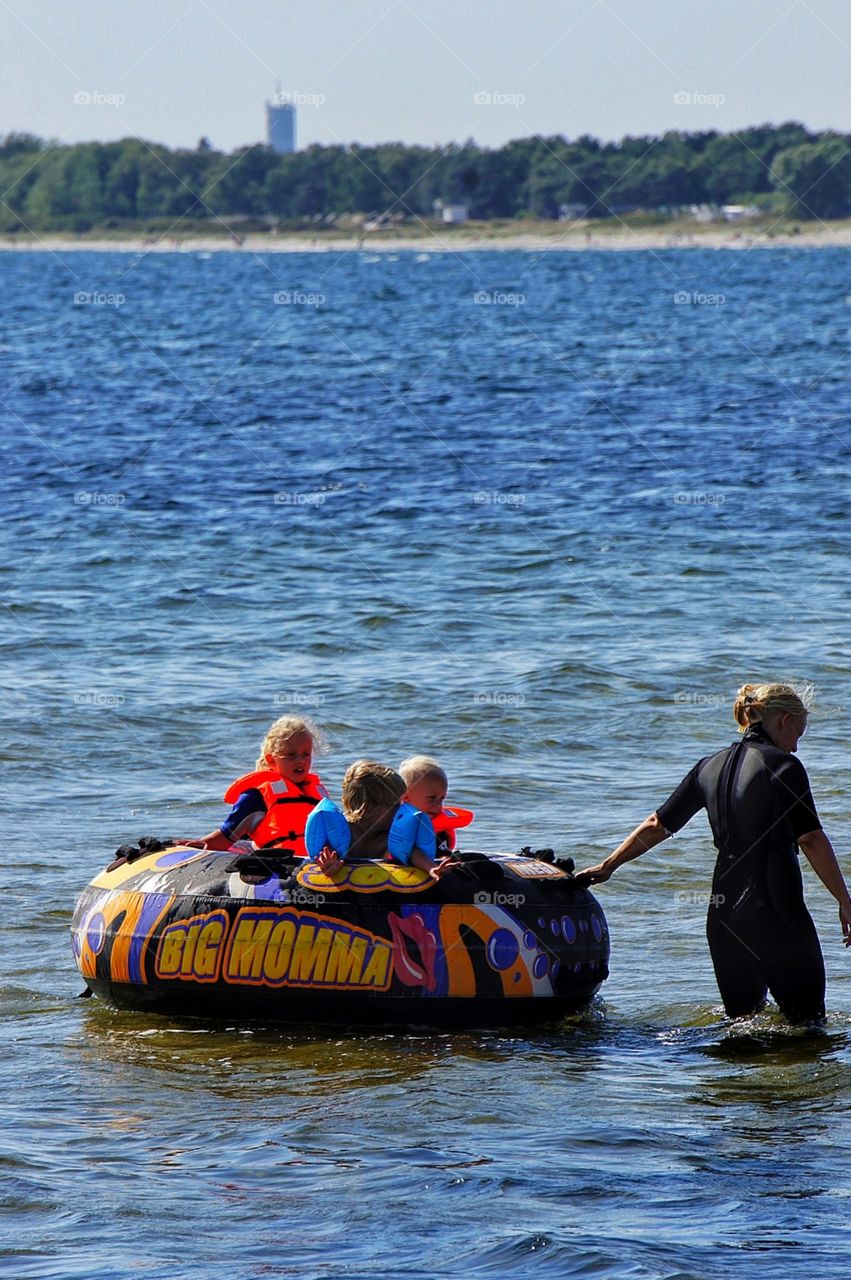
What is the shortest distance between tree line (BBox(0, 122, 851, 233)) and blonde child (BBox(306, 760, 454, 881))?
9649cm

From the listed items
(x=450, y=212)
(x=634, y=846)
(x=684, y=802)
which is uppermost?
(x=450, y=212)

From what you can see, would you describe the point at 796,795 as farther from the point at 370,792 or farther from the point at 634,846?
the point at 370,792

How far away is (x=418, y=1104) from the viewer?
6.91m

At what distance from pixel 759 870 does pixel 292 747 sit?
2306 mm

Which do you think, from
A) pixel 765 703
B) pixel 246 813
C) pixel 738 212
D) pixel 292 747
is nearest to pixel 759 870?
pixel 765 703

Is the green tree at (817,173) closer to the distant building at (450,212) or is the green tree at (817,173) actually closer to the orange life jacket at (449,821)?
the distant building at (450,212)

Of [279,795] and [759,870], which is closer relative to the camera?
[759,870]

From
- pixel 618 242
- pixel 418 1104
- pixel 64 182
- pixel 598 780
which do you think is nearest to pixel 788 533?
pixel 598 780

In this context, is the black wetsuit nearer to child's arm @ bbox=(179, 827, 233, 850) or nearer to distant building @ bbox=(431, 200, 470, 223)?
child's arm @ bbox=(179, 827, 233, 850)

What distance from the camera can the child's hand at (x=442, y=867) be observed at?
778 centimetres

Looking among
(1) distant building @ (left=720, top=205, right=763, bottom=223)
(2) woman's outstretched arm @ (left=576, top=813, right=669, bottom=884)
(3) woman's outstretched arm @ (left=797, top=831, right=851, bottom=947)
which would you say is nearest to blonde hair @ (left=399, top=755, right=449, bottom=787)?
(2) woman's outstretched arm @ (left=576, top=813, right=669, bottom=884)

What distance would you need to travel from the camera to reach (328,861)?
771cm

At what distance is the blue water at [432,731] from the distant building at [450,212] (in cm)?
8352

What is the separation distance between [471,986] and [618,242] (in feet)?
435
